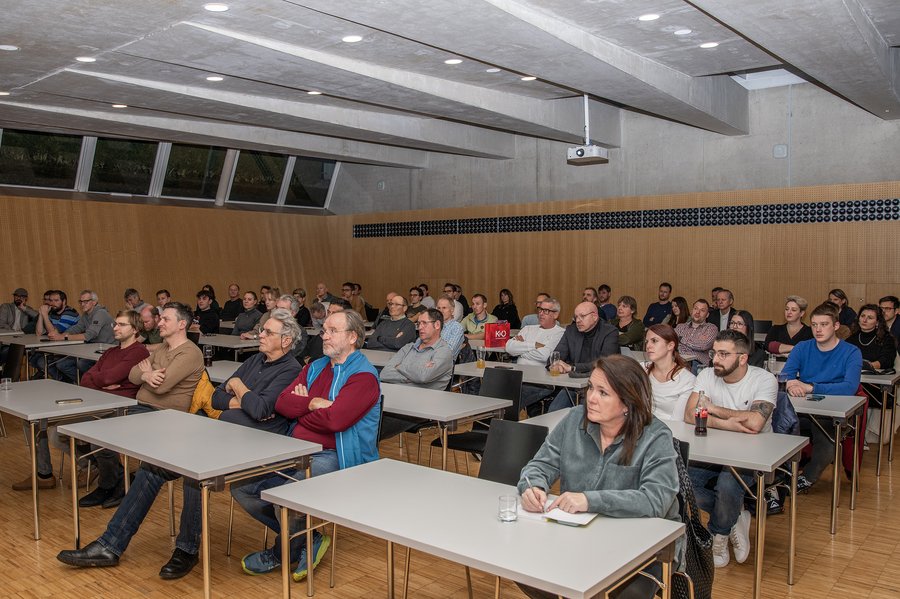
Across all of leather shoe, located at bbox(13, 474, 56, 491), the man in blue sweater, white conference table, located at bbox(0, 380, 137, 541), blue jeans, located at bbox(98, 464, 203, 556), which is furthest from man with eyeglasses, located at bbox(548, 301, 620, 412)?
leather shoe, located at bbox(13, 474, 56, 491)

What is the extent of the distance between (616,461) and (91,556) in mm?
3272

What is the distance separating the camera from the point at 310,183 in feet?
56.5

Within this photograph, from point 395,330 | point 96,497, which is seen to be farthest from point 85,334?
point 96,497

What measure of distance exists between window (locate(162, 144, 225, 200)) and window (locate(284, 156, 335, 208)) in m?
1.85

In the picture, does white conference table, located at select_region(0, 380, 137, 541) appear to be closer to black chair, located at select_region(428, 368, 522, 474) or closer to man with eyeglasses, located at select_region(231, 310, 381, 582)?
man with eyeglasses, located at select_region(231, 310, 381, 582)

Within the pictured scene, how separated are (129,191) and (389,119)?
588 cm

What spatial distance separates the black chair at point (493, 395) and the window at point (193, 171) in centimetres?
1065

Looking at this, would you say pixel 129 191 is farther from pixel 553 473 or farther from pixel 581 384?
pixel 553 473

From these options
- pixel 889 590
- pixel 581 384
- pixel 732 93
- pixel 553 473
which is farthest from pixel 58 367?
pixel 732 93

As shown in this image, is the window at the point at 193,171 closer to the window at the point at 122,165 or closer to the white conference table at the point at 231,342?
the window at the point at 122,165

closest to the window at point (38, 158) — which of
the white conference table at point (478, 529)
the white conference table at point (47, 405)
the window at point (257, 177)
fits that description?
the window at point (257, 177)

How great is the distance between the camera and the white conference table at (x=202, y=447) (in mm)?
3701

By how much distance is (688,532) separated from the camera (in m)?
3.14

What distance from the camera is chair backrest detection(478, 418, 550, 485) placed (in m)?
A: 3.78
